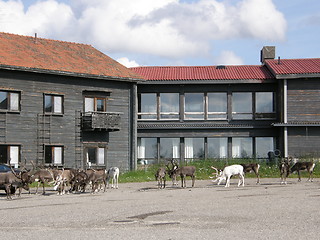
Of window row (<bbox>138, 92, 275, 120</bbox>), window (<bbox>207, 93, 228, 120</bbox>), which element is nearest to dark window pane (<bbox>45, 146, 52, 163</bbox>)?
window row (<bbox>138, 92, 275, 120</bbox>)

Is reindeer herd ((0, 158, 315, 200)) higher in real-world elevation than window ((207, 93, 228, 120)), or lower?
lower


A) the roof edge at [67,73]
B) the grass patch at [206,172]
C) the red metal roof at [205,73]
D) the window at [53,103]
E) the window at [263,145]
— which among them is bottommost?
the grass patch at [206,172]

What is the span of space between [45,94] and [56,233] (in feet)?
80.5

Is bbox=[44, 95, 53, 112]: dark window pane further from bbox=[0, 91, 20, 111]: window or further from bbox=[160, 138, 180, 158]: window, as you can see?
bbox=[160, 138, 180, 158]: window

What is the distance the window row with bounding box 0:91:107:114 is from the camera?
3528 centimetres

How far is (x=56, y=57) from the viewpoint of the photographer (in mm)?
38750

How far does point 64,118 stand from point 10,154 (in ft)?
14.0

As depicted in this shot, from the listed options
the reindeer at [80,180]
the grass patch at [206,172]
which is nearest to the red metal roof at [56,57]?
the grass patch at [206,172]

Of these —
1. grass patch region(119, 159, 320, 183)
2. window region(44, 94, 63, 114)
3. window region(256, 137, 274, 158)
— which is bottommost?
grass patch region(119, 159, 320, 183)

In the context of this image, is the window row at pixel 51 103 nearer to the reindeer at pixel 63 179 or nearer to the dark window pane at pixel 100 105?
the dark window pane at pixel 100 105

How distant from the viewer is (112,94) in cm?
4006

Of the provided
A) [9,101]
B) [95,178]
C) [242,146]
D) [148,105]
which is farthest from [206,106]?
[95,178]

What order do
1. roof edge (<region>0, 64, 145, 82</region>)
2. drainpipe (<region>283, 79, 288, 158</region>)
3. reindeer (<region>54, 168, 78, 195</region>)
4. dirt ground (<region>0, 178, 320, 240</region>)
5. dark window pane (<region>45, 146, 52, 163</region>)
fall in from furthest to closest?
drainpipe (<region>283, 79, 288, 158</region>) < dark window pane (<region>45, 146, 52, 163</region>) < roof edge (<region>0, 64, 145, 82</region>) < reindeer (<region>54, 168, 78, 195</region>) < dirt ground (<region>0, 178, 320, 240</region>)

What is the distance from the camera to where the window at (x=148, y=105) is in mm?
44375
